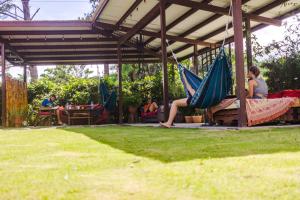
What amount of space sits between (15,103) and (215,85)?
7.60 metres

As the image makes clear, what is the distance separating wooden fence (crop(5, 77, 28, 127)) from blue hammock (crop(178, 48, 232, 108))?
266 inches

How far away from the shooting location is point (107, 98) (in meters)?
11.3

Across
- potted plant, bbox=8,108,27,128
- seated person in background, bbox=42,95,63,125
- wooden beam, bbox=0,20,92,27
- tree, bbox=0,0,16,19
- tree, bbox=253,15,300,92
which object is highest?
tree, bbox=0,0,16,19

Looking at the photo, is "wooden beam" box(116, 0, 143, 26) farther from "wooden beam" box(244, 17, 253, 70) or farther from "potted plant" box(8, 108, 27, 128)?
"potted plant" box(8, 108, 27, 128)

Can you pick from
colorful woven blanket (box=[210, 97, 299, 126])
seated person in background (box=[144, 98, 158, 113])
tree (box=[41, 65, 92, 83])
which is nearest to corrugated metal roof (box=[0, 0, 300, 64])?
seated person in background (box=[144, 98, 158, 113])

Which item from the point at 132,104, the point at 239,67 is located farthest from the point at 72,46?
the point at 239,67

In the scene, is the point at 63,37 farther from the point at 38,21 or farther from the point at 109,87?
the point at 109,87

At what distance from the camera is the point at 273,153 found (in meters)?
2.60

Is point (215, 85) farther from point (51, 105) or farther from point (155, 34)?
point (51, 105)

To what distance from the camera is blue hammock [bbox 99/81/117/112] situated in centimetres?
1119

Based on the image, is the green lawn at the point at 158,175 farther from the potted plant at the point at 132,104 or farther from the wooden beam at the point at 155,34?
the potted plant at the point at 132,104

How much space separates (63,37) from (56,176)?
29.7 ft

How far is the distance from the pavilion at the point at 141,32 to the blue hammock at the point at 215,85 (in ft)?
1.39

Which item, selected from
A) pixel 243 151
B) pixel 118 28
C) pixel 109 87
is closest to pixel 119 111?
pixel 109 87
